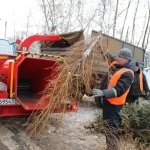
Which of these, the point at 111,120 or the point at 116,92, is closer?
the point at 116,92

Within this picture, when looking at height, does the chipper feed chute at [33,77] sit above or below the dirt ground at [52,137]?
above

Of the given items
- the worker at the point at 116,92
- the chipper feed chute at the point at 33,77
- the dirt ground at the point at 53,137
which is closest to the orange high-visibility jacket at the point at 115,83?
the worker at the point at 116,92

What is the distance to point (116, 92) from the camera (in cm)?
454

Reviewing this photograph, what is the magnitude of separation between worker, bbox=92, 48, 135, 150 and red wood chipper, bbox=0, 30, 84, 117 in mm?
1144

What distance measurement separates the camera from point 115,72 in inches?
187

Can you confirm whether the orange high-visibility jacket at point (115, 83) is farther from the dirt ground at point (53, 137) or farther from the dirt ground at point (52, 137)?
the dirt ground at point (52, 137)

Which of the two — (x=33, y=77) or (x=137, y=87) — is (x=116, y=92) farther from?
(x=33, y=77)

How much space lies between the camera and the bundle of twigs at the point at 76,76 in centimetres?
489

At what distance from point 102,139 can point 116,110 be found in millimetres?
1160

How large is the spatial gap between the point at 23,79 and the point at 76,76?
2430mm

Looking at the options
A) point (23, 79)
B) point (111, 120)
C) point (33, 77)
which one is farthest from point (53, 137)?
point (23, 79)

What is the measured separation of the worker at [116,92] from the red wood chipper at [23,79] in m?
1.14

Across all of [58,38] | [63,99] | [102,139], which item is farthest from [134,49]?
[63,99]

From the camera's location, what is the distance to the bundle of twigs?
16.1 feet
